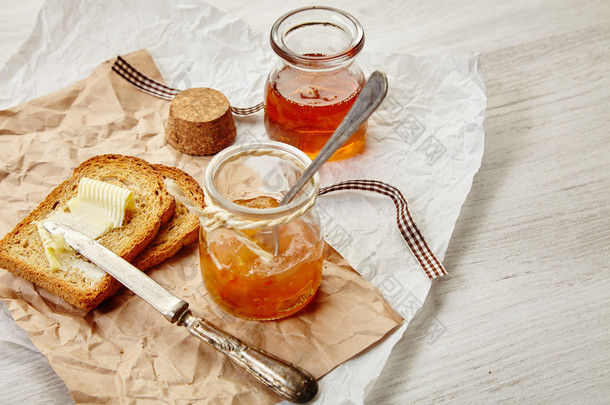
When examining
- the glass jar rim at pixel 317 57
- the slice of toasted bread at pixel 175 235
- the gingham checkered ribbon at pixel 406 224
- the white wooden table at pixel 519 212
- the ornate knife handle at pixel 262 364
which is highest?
the glass jar rim at pixel 317 57

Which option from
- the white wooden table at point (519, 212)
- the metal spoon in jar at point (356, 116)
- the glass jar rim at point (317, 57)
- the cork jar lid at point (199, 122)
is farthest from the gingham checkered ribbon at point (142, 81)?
the metal spoon in jar at point (356, 116)

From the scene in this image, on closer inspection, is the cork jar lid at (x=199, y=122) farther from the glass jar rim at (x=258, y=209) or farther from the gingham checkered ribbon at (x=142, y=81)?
the glass jar rim at (x=258, y=209)

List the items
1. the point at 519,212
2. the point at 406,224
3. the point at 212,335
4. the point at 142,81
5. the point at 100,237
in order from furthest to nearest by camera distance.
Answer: the point at 142,81 < the point at 519,212 < the point at 406,224 < the point at 100,237 < the point at 212,335

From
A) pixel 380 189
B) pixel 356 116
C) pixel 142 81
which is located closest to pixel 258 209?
pixel 356 116

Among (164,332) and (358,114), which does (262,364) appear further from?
(358,114)

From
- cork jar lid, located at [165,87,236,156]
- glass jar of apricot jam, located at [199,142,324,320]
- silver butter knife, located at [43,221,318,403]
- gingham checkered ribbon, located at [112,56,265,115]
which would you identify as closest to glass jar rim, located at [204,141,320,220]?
glass jar of apricot jam, located at [199,142,324,320]

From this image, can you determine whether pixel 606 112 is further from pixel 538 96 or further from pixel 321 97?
pixel 321 97
